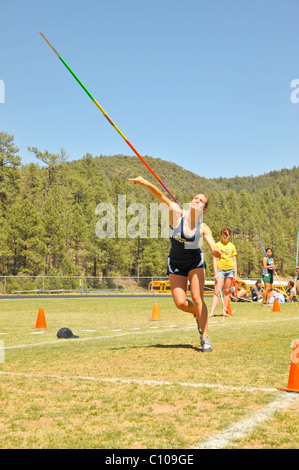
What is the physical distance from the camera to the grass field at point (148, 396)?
3340mm

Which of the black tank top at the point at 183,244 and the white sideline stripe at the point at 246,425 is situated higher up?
the black tank top at the point at 183,244

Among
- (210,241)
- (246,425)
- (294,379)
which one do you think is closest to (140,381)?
(294,379)

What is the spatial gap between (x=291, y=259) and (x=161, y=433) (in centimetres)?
14459

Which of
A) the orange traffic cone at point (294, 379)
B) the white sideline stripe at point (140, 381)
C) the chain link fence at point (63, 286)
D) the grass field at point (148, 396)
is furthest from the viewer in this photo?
the chain link fence at point (63, 286)

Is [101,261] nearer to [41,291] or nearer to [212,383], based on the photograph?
[41,291]

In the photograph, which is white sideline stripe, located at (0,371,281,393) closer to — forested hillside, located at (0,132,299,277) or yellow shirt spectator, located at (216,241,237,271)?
yellow shirt spectator, located at (216,241,237,271)

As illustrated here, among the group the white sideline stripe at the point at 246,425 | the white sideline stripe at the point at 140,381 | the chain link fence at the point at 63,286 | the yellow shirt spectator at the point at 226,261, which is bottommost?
the chain link fence at the point at 63,286

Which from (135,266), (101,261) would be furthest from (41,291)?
(135,266)

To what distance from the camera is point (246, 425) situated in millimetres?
3559

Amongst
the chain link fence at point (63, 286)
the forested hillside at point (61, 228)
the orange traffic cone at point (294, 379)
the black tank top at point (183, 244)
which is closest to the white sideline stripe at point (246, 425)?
the orange traffic cone at point (294, 379)

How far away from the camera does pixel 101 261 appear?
80.2 metres

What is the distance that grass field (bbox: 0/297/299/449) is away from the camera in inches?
131

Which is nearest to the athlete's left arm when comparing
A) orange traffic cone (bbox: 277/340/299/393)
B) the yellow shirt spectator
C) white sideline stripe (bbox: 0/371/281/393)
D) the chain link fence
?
white sideline stripe (bbox: 0/371/281/393)

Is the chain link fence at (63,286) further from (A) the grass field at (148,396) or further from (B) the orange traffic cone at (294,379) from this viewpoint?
(B) the orange traffic cone at (294,379)
